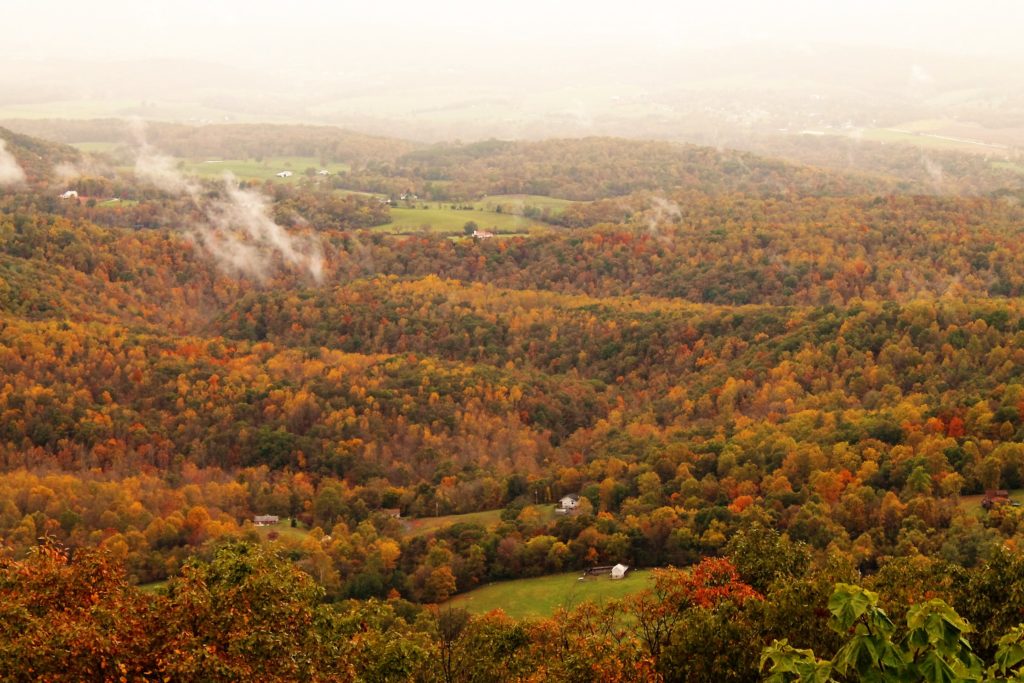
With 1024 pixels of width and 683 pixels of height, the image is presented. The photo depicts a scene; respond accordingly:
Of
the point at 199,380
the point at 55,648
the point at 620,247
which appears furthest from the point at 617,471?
the point at 620,247

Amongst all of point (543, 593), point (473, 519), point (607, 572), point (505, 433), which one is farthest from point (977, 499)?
point (505, 433)

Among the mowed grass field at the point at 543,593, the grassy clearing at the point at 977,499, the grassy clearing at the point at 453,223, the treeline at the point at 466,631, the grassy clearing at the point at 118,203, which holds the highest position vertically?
the treeline at the point at 466,631

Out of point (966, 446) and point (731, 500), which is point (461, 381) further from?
point (966, 446)

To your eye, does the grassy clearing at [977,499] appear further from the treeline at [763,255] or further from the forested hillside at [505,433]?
the treeline at [763,255]

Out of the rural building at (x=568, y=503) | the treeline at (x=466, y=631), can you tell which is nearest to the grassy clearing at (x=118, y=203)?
the rural building at (x=568, y=503)

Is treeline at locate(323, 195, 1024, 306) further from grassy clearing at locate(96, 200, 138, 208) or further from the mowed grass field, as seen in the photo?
the mowed grass field

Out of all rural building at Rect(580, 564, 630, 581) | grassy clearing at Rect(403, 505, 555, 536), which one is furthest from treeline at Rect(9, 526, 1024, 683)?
grassy clearing at Rect(403, 505, 555, 536)

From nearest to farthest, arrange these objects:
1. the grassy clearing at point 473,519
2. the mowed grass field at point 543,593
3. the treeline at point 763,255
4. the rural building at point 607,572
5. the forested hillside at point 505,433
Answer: the forested hillside at point 505,433 → the mowed grass field at point 543,593 → the rural building at point 607,572 → the grassy clearing at point 473,519 → the treeline at point 763,255
